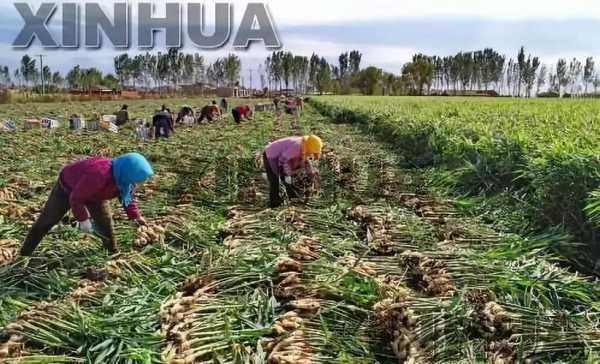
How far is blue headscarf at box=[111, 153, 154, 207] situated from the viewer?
5.05 m

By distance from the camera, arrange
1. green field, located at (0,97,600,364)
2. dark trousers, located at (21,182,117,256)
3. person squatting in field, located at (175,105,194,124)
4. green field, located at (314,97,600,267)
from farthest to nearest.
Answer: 1. person squatting in field, located at (175,105,194,124)
2. green field, located at (314,97,600,267)
3. dark trousers, located at (21,182,117,256)
4. green field, located at (0,97,600,364)

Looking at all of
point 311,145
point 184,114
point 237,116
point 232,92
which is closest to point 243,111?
Result: point 237,116

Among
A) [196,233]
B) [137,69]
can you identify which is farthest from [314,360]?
[137,69]

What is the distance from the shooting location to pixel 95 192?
520 cm

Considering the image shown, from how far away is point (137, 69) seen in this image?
10050cm

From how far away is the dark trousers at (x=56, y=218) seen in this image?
5.41m

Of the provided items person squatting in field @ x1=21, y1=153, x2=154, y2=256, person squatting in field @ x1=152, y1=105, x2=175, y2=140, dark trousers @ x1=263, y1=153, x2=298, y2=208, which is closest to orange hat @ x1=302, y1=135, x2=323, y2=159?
dark trousers @ x1=263, y1=153, x2=298, y2=208

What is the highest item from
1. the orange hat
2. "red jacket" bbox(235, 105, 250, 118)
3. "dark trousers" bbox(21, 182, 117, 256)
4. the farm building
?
the farm building

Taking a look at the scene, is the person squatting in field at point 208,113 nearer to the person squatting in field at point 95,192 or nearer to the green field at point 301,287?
the green field at point 301,287

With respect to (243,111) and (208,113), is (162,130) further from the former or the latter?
(243,111)

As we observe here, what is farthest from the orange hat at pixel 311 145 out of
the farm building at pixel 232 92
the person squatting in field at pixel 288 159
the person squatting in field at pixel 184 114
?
the farm building at pixel 232 92

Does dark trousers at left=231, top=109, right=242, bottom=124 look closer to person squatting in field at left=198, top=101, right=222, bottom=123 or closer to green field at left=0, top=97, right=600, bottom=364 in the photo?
person squatting in field at left=198, top=101, right=222, bottom=123

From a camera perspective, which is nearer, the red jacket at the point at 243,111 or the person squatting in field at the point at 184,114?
the person squatting in field at the point at 184,114

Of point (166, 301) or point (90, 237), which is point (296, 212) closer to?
point (90, 237)
